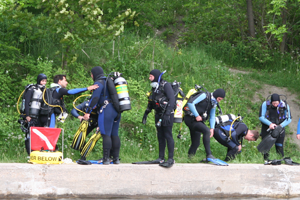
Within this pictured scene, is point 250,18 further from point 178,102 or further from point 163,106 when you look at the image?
point 163,106

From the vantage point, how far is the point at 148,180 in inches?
270

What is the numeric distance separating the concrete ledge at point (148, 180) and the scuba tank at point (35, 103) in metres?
1.53

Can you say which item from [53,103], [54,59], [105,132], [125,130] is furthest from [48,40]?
[105,132]

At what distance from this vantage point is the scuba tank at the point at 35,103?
7855 millimetres

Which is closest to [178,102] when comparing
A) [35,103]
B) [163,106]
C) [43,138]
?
[163,106]

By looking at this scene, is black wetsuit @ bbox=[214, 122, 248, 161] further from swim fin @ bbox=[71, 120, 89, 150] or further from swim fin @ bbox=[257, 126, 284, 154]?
swim fin @ bbox=[71, 120, 89, 150]

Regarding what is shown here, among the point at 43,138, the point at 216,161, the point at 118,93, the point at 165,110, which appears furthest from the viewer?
the point at 216,161

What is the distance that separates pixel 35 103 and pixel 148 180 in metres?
2.78

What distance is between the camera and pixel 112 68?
1262 cm

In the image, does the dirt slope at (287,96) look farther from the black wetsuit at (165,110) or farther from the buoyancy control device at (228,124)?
the black wetsuit at (165,110)

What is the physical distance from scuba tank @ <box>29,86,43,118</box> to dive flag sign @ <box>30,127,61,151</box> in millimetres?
890

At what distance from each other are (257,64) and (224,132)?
7944mm

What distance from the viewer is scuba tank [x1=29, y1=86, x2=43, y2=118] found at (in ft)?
25.8

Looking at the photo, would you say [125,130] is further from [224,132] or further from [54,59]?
[54,59]
